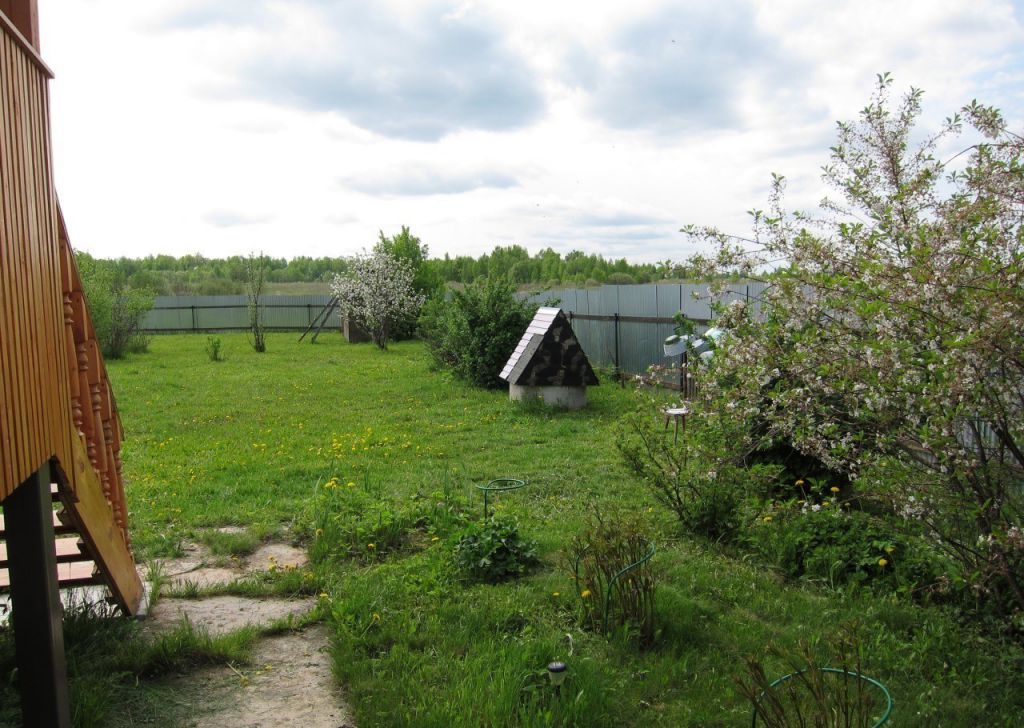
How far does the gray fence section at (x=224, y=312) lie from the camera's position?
1321 inches

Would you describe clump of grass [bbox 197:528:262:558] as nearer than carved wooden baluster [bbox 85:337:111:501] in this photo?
No

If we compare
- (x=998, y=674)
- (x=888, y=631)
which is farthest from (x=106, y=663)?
(x=998, y=674)

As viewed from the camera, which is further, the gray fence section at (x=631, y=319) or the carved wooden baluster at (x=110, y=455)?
the gray fence section at (x=631, y=319)

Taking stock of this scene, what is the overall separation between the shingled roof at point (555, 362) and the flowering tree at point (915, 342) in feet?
22.6

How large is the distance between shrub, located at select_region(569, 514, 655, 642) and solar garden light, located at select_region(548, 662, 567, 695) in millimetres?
748

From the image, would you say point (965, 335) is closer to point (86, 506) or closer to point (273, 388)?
point (86, 506)

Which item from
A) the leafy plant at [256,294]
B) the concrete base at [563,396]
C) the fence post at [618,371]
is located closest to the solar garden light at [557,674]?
the concrete base at [563,396]

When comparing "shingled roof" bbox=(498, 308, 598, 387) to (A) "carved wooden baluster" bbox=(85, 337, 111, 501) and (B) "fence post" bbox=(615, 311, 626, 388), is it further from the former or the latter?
(A) "carved wooden baluster" bbox=(85, 337, 111, 501)

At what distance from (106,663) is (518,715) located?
6.76 feet

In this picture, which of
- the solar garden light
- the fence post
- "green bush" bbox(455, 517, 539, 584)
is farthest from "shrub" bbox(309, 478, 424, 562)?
the fence post

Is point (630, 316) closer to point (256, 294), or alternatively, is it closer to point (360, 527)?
point (360, 527)

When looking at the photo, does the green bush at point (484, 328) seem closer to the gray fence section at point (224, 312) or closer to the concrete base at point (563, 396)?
the concrete base at point (563, 396)

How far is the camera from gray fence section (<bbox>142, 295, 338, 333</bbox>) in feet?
110

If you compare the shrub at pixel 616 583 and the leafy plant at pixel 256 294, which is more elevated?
the leafy plant at pixel 256 294
